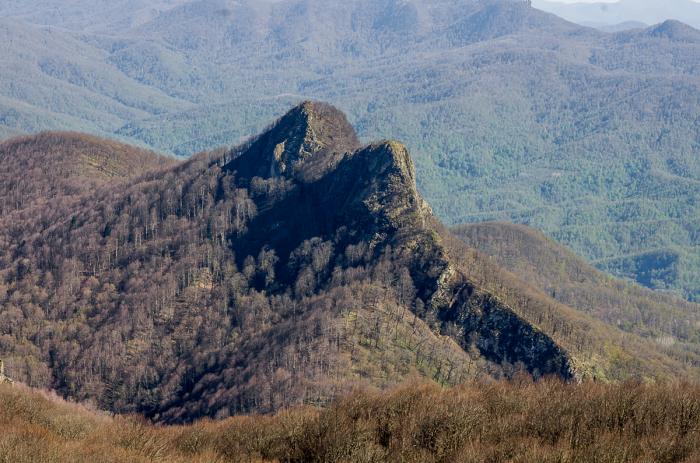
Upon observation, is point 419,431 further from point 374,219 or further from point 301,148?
point 301,148

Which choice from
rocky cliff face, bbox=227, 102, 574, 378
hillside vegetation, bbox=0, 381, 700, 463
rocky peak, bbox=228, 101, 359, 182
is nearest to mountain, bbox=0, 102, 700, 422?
rocky cliff face, bbox=227, 102, 574, 378

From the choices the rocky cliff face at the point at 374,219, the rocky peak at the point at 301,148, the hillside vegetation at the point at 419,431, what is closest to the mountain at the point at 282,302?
the rocky cliff face at the point at 374,219

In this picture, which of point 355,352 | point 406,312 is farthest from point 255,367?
point 406,312

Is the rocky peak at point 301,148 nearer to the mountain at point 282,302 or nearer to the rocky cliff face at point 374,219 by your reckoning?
the rocky cliff face at point 374,219

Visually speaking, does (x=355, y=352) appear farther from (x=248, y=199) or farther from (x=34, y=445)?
(x=34, y=445)

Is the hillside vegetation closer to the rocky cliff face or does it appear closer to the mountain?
the mountain
